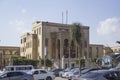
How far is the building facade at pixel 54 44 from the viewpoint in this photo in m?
98.2

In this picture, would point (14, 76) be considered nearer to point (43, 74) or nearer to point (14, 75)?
point (14, 75)

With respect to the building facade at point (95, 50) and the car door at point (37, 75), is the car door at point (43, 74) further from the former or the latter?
the building facade at point (95, 50)

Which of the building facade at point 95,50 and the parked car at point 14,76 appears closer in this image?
the parked car at point 14,76

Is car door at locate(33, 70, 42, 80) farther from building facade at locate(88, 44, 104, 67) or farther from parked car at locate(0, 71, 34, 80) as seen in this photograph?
building facade at locate(88, 44, 104, 67)

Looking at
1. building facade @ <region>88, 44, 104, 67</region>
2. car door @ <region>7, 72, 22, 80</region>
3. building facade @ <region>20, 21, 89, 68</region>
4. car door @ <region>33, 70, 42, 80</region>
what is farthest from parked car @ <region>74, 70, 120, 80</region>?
building facade @ <region>88, 44, 104, 67</region>

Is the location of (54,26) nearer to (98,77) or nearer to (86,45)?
(86,45)

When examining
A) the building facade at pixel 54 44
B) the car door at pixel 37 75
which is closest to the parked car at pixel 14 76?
the car door at pixel 37 75

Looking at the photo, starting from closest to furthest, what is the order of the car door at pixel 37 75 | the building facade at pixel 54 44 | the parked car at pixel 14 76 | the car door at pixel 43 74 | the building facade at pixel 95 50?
the parked car at pixel 14 76 → the car door at pixel 37 75 → the car door at pixel 43 74 → the building facade at pixel 54 44 → the building facade at pixel 95 50

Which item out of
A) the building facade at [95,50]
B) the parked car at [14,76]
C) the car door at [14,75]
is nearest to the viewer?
the parked car at [14,76]

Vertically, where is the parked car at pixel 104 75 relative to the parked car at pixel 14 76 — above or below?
above

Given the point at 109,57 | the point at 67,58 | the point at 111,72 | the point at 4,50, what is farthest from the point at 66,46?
the point at 111,72

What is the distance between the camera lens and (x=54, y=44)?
341ft

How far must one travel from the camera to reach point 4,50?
13700 cm

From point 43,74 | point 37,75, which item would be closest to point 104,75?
point 37,75
